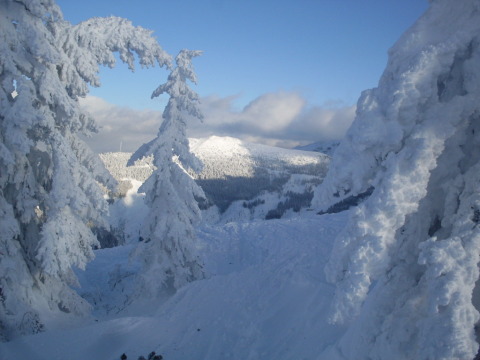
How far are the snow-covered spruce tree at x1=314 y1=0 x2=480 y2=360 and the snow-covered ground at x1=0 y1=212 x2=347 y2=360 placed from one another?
4227 millimetres

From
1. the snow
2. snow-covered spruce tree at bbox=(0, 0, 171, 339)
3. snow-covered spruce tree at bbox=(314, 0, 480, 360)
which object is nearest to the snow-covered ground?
snow-covered spruce tree at bbox=(0, 0, 171, 339)

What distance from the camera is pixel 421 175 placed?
13.4ft

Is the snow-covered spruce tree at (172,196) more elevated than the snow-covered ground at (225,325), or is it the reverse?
the snow-covered spruce tree at (172,196)

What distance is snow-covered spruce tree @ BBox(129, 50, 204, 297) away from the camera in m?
13.4

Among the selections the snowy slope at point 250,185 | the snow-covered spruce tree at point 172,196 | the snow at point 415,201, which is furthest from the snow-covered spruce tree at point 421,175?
the snowy slope at point 250,185

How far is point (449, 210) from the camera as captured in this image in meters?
4.69

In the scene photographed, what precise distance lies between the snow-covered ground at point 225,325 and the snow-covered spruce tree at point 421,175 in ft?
13.9

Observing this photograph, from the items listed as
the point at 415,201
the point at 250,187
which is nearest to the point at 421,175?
the point at 415,201

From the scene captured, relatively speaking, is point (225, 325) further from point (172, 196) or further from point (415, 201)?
point (415, 201)

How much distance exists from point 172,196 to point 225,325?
523 centimetres

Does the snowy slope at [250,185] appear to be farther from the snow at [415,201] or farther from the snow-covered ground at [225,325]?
the snow at [415,201]

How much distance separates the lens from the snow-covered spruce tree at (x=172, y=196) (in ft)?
44.0

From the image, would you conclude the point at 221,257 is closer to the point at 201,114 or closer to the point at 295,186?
the point at 201,114

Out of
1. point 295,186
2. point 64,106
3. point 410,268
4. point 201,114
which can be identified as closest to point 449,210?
point 410,268
